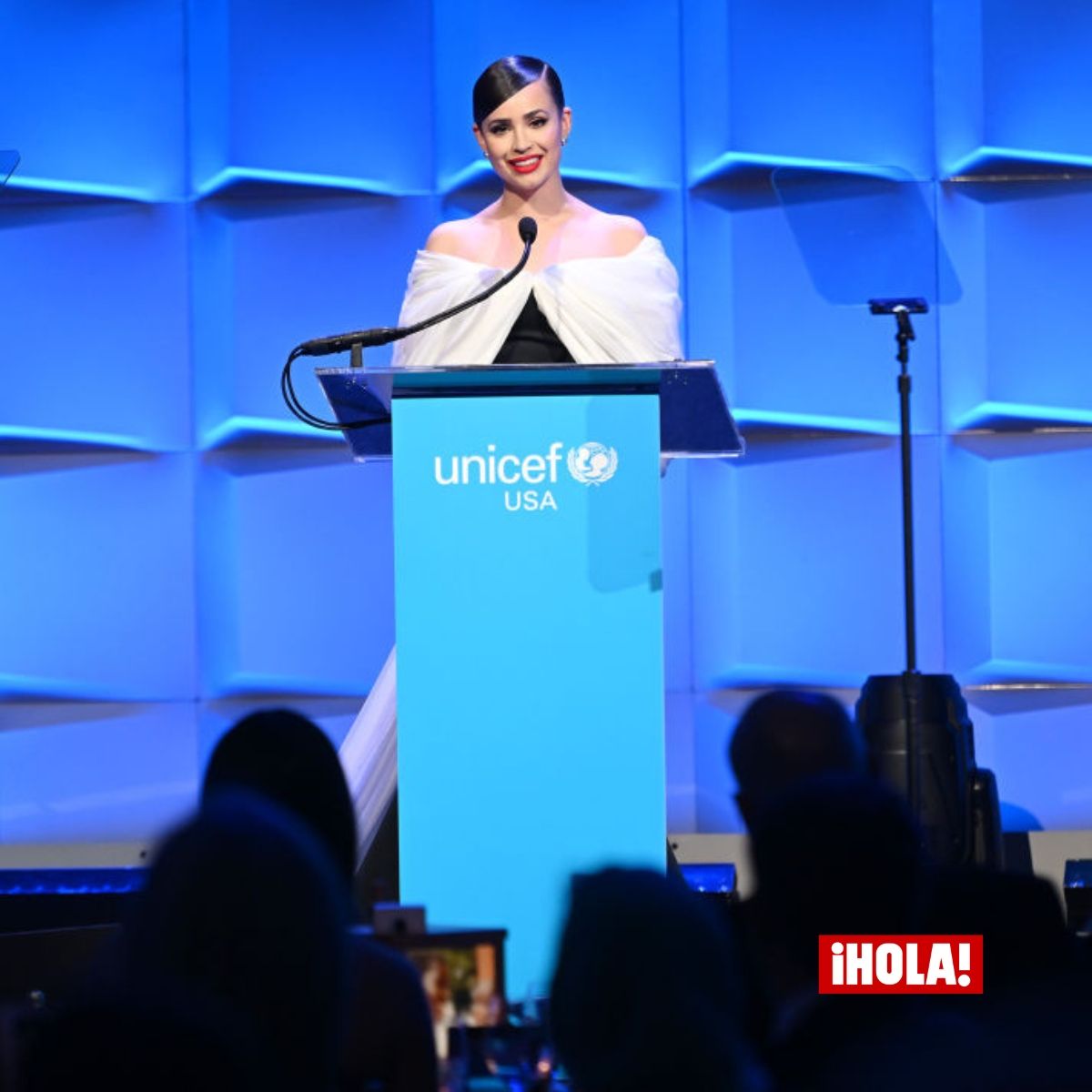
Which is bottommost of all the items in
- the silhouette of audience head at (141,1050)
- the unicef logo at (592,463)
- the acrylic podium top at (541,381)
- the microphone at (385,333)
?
the silhouette of audience head at (141,1050)

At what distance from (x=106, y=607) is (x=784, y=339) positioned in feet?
6.88

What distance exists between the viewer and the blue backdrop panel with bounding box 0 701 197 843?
5.38 metres


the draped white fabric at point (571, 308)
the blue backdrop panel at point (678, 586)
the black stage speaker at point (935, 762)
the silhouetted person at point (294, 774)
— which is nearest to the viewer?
the silhouetted person at point (294, 774)

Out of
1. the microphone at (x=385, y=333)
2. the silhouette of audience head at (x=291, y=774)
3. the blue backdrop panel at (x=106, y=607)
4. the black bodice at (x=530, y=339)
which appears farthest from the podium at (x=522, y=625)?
the blue backdrop panel at (x=106, y=607)

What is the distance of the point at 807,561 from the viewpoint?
531cm

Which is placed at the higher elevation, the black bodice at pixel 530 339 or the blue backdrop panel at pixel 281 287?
the blue backdrop panel at pixel 281 287

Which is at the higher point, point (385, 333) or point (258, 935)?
point (385, 333)

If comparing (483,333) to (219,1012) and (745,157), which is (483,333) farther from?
(219,1012)

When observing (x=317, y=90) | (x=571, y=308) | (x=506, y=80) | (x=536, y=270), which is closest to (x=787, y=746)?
(x=571, y=308)

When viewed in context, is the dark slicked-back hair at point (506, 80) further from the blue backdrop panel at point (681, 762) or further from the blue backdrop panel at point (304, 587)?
the blue backdrop panel at point (681, 762)

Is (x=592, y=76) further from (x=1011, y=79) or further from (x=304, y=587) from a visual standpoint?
(x=304, y=587)

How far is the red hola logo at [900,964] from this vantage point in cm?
166

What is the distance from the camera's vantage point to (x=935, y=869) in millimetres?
2131

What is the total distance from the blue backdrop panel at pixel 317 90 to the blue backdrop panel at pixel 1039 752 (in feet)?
7.38
